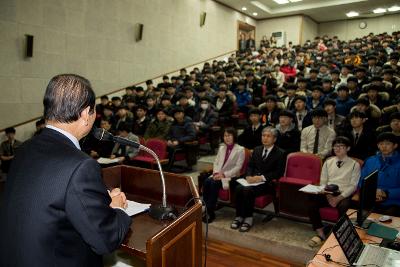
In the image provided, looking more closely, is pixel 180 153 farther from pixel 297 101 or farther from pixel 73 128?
pixel 73 128

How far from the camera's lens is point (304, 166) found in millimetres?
2980

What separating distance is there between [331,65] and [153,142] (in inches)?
213

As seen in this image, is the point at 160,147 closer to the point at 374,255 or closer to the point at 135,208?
the point at 135,208

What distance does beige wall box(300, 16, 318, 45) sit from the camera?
44.4 feet

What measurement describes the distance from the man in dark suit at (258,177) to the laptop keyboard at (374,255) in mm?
1422

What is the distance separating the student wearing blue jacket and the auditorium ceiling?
10.0 metres

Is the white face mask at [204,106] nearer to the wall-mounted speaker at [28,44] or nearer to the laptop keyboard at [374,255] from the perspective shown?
the wall-mounted speaker at [28,44]

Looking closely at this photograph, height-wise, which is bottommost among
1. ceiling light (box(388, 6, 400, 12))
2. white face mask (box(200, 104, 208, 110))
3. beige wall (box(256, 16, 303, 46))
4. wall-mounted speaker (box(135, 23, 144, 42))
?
white face mask (box(200, 104, 208, 110))

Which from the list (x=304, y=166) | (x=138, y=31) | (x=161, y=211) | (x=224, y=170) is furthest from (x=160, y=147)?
(x=138, y=31)

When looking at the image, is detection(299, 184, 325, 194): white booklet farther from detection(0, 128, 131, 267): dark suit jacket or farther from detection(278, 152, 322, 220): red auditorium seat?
detection(0, 128, 131, 267): dark suit jacket

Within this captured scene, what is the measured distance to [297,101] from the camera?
4.28 m

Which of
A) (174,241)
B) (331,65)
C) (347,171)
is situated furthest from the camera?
(331,65)

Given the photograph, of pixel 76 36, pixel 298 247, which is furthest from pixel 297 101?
pixel 76 36

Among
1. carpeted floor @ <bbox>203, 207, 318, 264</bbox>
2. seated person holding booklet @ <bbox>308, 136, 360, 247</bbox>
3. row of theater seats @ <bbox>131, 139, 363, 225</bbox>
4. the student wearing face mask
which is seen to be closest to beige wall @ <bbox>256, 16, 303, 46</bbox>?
the student wearing face mask
